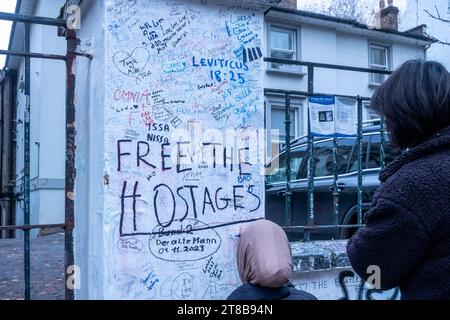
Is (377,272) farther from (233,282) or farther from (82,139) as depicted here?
(82,139)

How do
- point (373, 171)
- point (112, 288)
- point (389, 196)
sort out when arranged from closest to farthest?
1. point (389, 196)
2. point (112, 288)
3. point (373, 171)

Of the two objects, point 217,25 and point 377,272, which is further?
point 217,25

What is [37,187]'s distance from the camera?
1174cm

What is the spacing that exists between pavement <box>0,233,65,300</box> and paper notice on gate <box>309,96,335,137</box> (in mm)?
3093

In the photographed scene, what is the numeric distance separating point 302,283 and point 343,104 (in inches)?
53.8

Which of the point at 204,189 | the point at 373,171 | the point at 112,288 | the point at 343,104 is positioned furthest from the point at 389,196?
the point at 373,171

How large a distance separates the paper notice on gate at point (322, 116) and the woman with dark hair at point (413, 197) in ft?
5.41

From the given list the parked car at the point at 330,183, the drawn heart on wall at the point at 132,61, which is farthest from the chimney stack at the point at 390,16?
the drawn heart on wall at the point at 132,61

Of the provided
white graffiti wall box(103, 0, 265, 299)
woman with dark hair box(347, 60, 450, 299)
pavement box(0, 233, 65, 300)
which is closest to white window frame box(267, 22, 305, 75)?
pavement box(0, 233, 65, 300)

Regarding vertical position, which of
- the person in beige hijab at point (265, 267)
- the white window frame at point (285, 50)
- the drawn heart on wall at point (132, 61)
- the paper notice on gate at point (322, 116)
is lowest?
the person in beige hijab at point (265, 267)

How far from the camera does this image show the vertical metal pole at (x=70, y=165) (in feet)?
9.08

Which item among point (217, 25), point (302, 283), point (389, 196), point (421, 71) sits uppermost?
point (217, 25)

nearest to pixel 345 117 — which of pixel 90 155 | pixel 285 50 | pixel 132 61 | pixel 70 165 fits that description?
pixel 132 61

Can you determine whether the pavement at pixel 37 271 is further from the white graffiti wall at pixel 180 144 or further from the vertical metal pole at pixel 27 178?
the white graffiti wall at pixel 180 144
